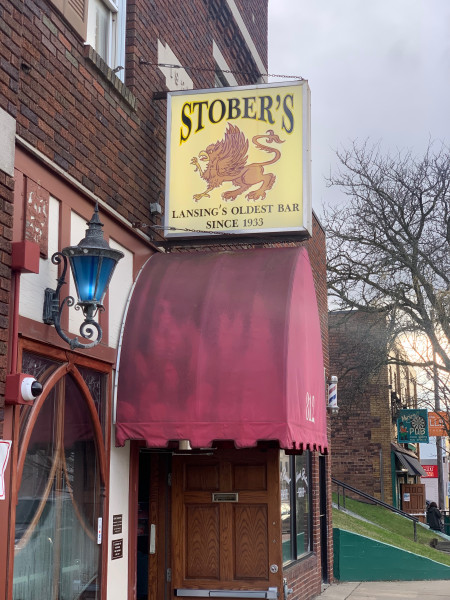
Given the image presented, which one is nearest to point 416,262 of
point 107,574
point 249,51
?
point 249,51

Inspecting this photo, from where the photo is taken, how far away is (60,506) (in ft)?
21.1

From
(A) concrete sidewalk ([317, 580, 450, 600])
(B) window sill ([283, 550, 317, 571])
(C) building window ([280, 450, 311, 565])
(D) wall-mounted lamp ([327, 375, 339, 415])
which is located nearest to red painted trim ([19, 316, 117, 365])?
(C) building window ([280, 450, 311, 565])

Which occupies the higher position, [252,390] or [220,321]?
[220,321]

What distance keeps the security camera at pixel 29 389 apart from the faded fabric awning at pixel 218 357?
1.89m

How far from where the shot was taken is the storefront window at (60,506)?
588cm

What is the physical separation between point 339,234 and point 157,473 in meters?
20.6

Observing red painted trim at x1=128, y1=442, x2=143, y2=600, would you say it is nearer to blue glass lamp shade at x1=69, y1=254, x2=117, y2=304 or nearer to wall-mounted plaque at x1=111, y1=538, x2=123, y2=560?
wall-mounted plaque at x1=111, y1=538, x2=123, y2=560

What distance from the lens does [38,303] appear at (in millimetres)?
6062

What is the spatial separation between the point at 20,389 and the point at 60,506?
57.0 inches

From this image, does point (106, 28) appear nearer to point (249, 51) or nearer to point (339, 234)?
point (249, 51)

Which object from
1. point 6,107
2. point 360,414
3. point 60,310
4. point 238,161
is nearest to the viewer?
point 6,107

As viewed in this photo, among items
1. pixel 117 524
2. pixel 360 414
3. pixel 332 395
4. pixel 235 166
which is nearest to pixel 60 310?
pixel 117 524

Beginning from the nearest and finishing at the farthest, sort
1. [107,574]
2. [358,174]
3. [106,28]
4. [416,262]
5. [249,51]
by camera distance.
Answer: [107,574]
[106,28]
[249,51]
[416,262]
[358,174]

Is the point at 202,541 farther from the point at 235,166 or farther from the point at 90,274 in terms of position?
the point at 235,166
